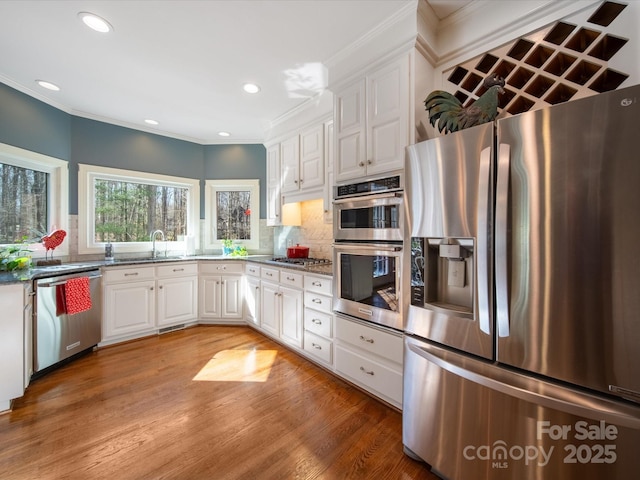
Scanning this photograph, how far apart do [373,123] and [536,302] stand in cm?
150

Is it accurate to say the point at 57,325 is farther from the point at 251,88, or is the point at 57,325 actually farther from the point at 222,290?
the point at 251,88

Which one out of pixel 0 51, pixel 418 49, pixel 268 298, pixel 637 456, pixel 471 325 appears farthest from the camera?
pixel 268 298

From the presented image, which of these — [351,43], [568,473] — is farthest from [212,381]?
[351,43]

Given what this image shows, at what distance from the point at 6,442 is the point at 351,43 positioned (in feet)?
11.3

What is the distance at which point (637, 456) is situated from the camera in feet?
2.93

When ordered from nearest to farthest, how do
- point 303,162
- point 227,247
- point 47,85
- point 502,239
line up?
point 502,239 → point 47,85 → point 303,162 → point 227,247

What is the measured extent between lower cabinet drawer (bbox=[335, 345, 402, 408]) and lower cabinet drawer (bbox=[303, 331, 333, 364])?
0.14 m

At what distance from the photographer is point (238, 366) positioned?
2576 millimetres

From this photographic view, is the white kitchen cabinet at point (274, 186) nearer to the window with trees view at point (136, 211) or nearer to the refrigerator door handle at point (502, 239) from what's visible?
the window with trees view at point (136, 211)

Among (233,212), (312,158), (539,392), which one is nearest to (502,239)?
(539,392)

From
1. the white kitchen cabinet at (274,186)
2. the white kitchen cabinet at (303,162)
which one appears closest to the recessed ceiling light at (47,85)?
the white kitchen cabinet at (274,186)

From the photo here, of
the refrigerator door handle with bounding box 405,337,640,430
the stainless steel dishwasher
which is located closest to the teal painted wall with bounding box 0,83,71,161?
the stainless steel dishwasher

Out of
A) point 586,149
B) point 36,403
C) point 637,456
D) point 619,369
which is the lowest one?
point 36,403

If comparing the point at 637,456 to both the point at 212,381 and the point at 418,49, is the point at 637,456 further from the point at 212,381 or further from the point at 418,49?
the point at 212,381
